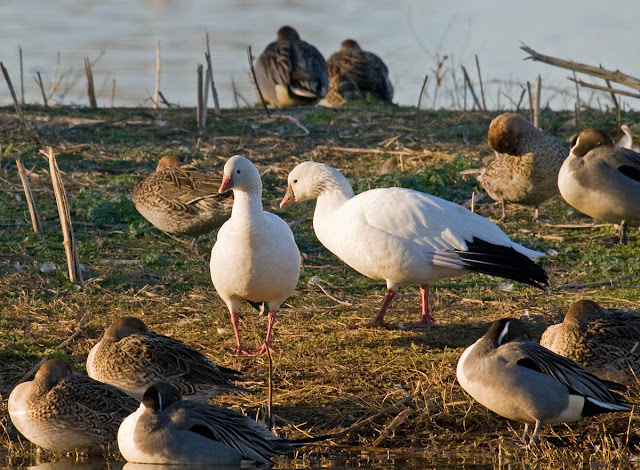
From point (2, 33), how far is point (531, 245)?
14290 mm

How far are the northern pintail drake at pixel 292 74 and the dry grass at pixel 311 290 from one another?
186 centimetres

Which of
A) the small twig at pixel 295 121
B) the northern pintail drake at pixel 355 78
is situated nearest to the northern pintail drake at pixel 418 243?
the small twig at pixel 295 121

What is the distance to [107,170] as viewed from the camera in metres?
10.2

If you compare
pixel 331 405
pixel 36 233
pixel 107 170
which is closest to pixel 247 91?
pixel 107 170

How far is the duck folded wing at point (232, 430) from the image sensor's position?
4.67 m

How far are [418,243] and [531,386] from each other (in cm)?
169

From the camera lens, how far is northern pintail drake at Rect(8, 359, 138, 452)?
495 centimetres

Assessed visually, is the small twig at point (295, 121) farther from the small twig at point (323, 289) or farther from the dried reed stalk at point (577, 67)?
the dried reed stalk at point (577, 67)

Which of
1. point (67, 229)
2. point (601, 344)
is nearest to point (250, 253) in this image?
point (67, 229)

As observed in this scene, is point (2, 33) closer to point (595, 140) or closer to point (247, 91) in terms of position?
point (247, 91)

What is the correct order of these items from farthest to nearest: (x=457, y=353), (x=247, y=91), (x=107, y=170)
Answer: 1. (x=247, y=91)
2. (x=107, y=170)
3. (x=457, y=353)

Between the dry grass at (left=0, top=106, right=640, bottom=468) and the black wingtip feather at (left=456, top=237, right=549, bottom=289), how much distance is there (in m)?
0.41

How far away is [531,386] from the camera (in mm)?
4867

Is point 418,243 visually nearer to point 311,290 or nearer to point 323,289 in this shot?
point 323,289
